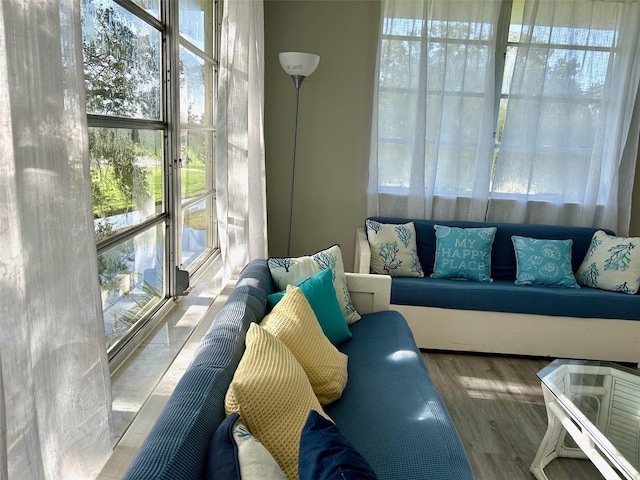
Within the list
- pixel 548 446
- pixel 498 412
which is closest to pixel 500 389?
pixel 498 412

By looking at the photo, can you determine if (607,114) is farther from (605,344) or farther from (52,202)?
(52,202)

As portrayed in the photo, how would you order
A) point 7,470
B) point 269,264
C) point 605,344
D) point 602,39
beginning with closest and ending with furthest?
point 7,470 → point 269,264 → point 605,344 → point 602,39

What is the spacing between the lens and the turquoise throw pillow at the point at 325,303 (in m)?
2.16

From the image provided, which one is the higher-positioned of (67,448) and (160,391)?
(67,448)

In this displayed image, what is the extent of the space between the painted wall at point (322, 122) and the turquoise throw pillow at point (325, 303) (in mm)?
1849

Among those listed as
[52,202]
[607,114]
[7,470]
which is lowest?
[7,470]

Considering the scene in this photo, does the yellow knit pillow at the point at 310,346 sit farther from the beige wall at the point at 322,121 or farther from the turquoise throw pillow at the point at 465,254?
the beige wall at the point at 322,121

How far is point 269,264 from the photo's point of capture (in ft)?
7.89

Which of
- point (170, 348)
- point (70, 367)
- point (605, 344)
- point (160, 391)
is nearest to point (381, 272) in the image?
point (605, 344)

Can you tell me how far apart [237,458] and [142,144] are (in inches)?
49.4

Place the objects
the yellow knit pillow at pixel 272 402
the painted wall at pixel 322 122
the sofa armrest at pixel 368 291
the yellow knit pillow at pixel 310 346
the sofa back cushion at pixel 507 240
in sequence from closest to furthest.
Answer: the yellow knit pillow at pixel 272 402
the yellow knit pillow at pixel 310 346
the sofa armrest at pixel 368 291
the sofa back cushion at pixel 507 240
the painted wall at pixel 322 122

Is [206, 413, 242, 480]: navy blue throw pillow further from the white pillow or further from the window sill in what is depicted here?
the window sill

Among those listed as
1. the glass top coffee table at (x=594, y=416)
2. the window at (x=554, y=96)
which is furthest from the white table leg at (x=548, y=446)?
the window at (x=554, y=96)

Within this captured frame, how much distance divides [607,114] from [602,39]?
0.52 meters
